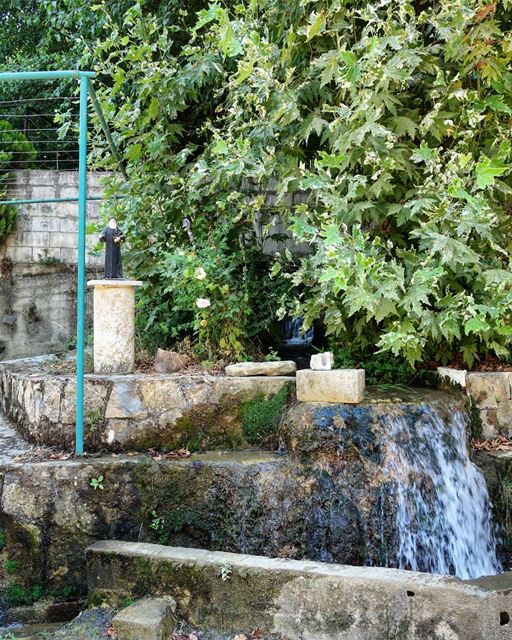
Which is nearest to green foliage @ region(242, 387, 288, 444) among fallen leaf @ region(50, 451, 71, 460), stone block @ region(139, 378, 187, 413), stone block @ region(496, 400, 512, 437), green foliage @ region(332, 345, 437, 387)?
stone block @ region(139, 378, 187, 413)

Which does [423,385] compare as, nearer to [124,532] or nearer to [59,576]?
[124,532]

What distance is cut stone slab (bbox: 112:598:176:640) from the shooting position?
131 inches

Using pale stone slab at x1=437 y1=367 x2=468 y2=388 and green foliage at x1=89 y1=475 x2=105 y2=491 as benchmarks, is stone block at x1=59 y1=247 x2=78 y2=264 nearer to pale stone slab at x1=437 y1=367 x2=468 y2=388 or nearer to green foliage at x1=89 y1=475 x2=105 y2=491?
green foliage at x1=89 y1=475 x2=105 y2=491

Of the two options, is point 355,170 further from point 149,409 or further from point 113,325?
point 149,409

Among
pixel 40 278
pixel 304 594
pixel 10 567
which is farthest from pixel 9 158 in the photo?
pixel 304 594

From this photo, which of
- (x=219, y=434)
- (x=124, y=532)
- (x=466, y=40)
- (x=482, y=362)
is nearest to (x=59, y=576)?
(x=124, y=532)

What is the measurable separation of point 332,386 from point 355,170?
1.73 metres

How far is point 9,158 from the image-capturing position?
366 inches

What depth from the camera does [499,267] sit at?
4828mm

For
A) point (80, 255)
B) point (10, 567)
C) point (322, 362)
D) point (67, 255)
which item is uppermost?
point (67, 255)

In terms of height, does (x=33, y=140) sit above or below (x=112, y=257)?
above

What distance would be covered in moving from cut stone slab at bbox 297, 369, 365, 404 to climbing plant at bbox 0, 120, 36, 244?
5866 millimetres

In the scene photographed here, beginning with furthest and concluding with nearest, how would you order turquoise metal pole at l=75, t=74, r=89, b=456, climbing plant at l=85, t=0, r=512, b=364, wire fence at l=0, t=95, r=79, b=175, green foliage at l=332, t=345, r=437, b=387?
wire fence at l=0, t=95, r=79, b=175, green foliage at l=332, t=345, r=437, b=387, climbing plant at l=85, t=0, r=512, b=364, turquoise metal pole at l=75, t=74, r=89, b=456

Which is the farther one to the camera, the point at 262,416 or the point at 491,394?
the point at 491,394
